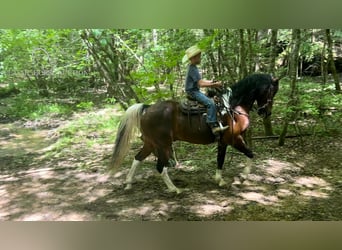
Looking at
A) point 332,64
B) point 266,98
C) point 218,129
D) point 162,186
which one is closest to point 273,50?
point 266,98

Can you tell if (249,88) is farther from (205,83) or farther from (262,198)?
(262,198)

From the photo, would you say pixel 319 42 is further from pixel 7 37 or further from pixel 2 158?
pixel 2 158

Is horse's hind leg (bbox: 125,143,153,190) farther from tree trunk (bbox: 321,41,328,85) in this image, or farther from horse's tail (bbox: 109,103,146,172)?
tree trunk (bbox: 321,41,328,85)

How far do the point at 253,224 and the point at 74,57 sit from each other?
180 cm

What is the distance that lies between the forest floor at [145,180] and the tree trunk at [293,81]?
0.12 metres

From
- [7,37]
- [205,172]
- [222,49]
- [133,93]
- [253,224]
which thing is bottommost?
[253,224]

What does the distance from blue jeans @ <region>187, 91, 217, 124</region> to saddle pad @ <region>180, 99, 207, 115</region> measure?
0.03 meters

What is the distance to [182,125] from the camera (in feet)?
8.75

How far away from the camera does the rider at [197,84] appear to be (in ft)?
8.41

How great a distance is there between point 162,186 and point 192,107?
0.62 metres

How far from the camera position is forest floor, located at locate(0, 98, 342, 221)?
2564 millimetres

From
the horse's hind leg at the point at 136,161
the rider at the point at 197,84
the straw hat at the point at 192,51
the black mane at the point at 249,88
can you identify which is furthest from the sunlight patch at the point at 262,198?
the straw hat at the point at 192,51
